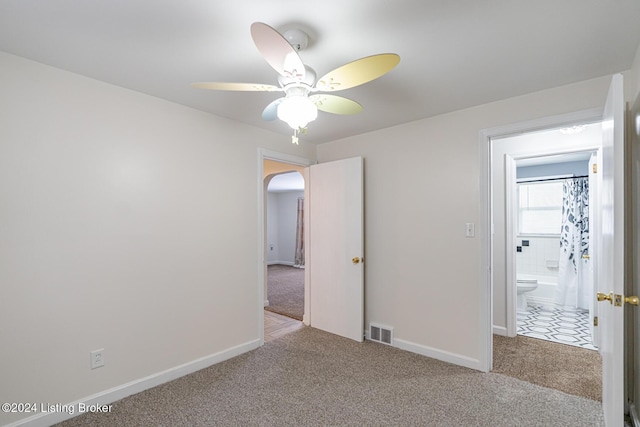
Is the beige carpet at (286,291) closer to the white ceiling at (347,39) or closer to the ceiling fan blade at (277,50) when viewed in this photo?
the white ceiling at (347,39)

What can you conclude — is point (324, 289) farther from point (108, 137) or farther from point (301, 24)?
point (301, 24)

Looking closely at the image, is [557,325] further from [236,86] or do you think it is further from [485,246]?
[236,86]

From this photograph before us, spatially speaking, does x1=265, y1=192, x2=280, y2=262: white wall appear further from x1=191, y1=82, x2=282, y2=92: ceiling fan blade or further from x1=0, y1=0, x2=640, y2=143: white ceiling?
x1=191, y1=82, x2=282, y2=92: ceiling fan blade

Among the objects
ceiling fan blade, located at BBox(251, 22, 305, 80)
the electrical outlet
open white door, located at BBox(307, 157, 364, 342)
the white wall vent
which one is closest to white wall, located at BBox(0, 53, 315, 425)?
the electrical outlet

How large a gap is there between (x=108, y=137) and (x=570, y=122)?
342cm

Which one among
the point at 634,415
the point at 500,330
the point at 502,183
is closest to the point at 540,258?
the point at 500,330

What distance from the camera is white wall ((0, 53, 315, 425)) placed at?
6.15 feet

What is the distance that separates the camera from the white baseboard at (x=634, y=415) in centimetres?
183

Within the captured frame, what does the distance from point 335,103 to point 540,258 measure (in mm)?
5127

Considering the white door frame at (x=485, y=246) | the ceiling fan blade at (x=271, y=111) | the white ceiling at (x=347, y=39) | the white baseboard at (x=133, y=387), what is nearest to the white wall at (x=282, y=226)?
the white baseboard at (x=133, y=387)

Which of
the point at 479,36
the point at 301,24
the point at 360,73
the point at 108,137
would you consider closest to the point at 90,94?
the point at 108,137

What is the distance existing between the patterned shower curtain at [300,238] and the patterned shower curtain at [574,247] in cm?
595

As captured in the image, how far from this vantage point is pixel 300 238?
352 inches

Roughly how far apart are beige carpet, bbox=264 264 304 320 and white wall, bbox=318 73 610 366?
1516 millimetres
